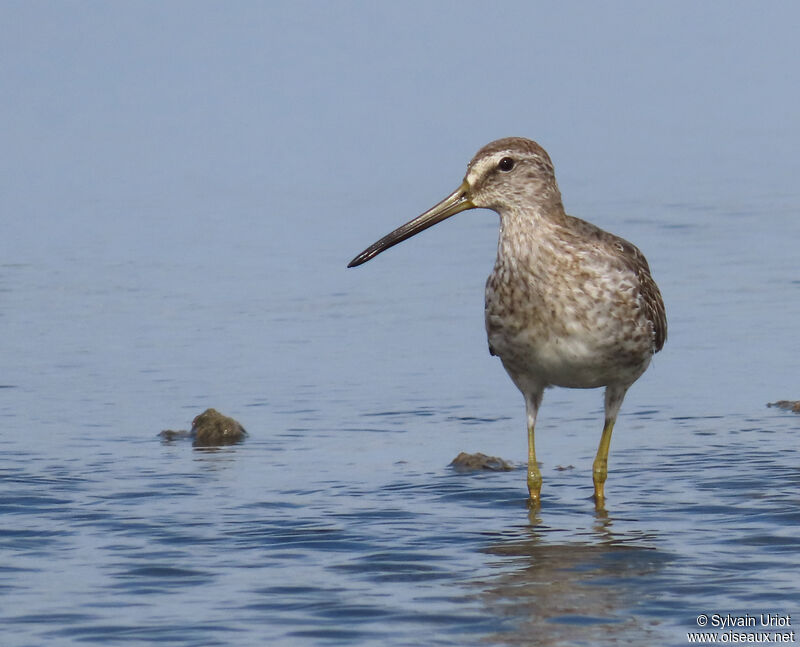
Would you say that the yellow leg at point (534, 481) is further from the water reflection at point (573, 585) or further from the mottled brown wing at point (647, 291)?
the mottled brown wing at point (647, 291)

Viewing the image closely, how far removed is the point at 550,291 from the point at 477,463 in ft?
5.40

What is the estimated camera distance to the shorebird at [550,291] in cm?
1045

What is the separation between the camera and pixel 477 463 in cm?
1155

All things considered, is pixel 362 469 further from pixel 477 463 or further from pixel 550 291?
pixel 550 291

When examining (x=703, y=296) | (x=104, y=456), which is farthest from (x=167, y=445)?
(x=703, y=296)

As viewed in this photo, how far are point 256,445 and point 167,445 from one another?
63 cm

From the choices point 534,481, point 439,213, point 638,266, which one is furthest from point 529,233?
point 534,481

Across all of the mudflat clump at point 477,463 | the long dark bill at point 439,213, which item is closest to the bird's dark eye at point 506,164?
the long dark bill at point 439,213

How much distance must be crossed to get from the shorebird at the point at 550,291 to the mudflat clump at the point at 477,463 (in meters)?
0.55

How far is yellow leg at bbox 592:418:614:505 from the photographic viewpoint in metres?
10.9

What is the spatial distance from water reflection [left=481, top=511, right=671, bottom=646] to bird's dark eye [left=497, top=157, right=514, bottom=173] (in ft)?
7.17

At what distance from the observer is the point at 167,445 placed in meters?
12.3

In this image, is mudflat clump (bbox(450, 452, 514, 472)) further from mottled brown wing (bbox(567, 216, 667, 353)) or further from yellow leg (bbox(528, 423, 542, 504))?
mottled brown wing (bbox(567, 216, 667, 353))

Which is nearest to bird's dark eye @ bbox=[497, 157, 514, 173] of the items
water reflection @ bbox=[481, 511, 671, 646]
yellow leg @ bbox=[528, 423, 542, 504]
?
yellow leg @ bbox=[528, 423, 542, 504]
